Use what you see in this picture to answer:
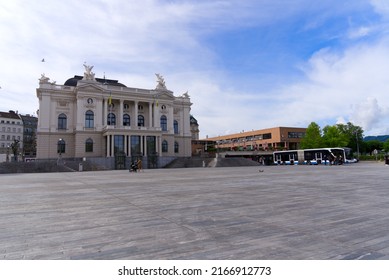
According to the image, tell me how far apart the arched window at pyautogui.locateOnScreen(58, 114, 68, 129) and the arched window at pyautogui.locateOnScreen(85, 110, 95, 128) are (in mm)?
4808

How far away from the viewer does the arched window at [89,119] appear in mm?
55531

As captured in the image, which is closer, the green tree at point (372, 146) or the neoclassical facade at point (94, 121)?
the neoclassical facade at point (94, 121)

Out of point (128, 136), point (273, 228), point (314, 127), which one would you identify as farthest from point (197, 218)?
point (314, 127)

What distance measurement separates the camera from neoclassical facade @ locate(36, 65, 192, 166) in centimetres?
5347

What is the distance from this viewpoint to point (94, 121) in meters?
56.2

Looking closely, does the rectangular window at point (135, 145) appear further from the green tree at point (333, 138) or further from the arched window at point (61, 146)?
the green tree at point (333, 138)

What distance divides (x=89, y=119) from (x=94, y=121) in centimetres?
105

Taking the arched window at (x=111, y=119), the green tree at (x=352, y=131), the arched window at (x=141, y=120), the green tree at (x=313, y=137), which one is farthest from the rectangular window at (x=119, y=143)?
the green tree at (x=352, y=131)

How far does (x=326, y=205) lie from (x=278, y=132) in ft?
295

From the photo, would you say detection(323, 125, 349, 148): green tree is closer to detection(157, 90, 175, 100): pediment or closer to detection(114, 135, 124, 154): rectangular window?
detection(157, 90, 175, 100): pediment

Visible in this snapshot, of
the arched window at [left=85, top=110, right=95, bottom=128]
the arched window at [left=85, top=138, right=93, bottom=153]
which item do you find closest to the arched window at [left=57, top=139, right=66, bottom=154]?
the arched window at [left=85, top=138, right=93, bottom=153]

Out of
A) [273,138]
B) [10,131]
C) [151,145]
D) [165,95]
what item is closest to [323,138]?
[273,138]

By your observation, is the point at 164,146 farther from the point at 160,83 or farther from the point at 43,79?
the point at 43,79

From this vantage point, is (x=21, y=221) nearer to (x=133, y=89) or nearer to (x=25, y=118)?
(x=133, y=89)
